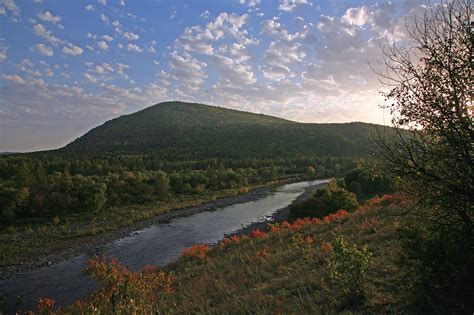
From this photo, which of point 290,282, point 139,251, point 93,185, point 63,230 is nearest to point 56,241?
point 63,230

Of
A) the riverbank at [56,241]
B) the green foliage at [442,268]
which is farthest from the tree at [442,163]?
the riverbank at [56,241]

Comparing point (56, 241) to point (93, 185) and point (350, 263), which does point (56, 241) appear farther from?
point (350, 263)

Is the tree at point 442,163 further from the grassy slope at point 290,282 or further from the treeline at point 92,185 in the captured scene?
the treeline at point 92,185

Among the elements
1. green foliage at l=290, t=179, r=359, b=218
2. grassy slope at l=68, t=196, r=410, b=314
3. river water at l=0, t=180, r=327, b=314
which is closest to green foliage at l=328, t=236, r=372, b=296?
grassy slope at l=68, t=196, r=410, b=314

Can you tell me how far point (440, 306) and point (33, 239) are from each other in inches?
1555

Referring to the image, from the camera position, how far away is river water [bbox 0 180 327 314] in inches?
842

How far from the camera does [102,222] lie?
42.6 m

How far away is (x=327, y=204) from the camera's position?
111ft

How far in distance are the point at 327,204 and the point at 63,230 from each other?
3124 cm

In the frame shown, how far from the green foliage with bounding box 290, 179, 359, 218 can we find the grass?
2293cm

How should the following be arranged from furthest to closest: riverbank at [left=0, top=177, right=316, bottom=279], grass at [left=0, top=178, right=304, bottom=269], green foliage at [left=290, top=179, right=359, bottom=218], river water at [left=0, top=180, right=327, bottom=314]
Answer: green foliage at [left=290, top=179, right=359, bottom=218] < grass at [left=0, top=178, right=304, bottom=269] < riverbank at [left=0, top=177, right=316, bottom=279] < river water at [left=0, top=180, right=327, bottom=314]

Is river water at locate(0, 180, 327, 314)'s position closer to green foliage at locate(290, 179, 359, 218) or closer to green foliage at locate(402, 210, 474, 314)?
green foliage at locate(290, 179, 359, 218)

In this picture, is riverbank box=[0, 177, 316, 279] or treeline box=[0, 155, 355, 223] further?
treeline box=[0, 155, 355, 223]

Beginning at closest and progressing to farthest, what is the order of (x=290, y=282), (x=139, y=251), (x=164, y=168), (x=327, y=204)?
(x=290, y=282) → (x=139, y=251) → (x=327, y=204) → (x=164, y=168)
